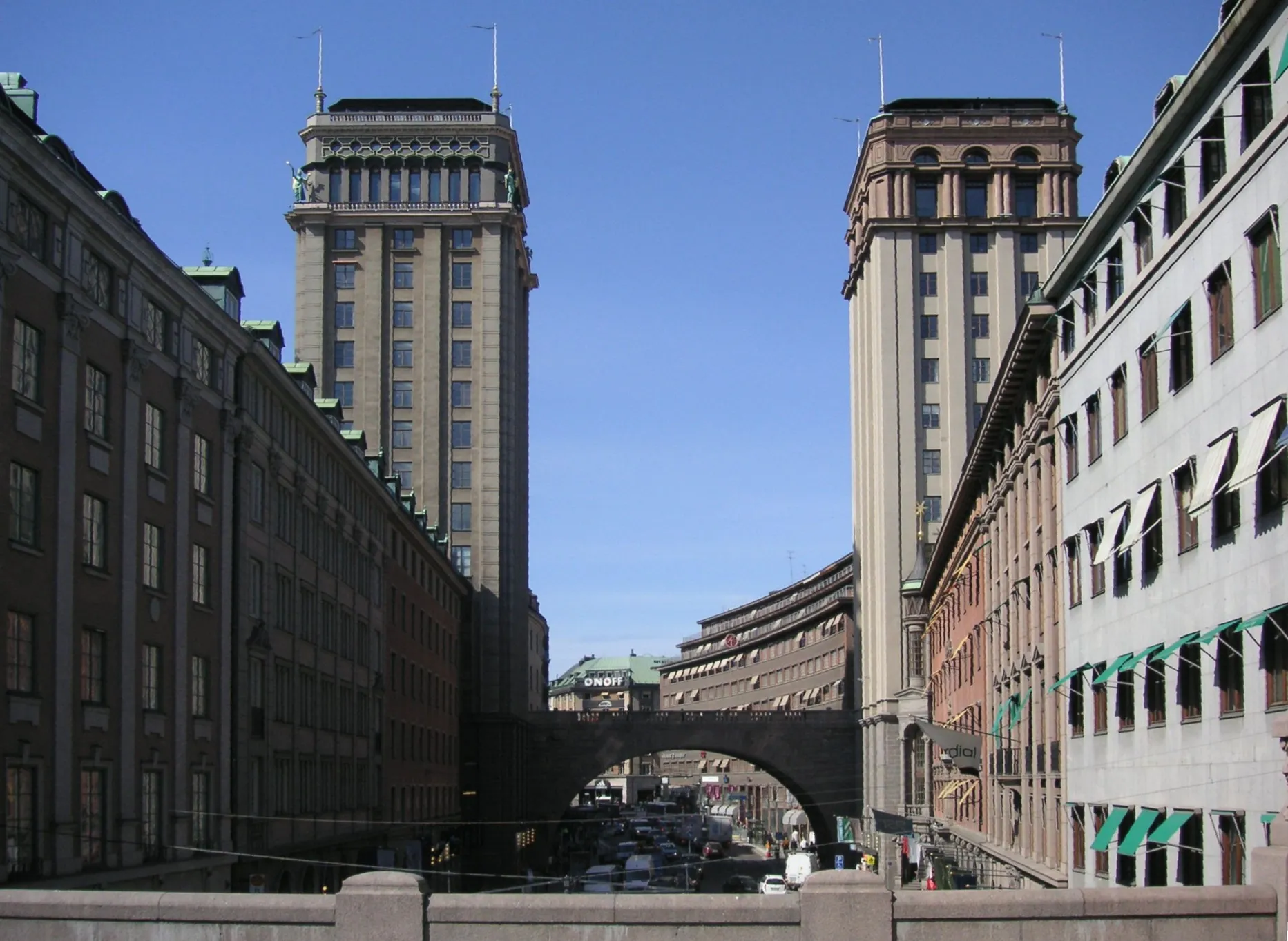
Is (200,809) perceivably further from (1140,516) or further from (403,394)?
(403,394)

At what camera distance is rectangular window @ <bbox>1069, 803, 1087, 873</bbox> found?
161 feet

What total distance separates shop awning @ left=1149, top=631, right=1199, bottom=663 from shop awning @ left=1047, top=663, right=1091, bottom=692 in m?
8.39

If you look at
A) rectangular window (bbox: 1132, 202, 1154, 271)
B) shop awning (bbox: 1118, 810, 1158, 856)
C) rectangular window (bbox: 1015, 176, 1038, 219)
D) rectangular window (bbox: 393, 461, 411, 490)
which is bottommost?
shop awning (bbox: 1118, 810, 1158, 856)

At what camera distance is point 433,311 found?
398ft

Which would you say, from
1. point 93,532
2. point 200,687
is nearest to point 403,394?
point 200,687

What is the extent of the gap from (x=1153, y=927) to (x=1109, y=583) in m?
22.3

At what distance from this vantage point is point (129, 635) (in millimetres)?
45531

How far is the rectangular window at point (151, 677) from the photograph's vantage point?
1849 inches

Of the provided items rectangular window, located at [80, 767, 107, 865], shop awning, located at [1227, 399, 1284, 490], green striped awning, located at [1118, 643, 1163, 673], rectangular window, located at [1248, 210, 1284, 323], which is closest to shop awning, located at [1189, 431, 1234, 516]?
shop awning, located at [1227, 399, 1284, 490]

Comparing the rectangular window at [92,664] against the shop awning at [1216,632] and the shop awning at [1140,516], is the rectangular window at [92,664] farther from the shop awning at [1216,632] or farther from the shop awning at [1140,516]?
the shop awning at [1216,632]

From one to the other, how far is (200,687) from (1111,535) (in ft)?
84.5

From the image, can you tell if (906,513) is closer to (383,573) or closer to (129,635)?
(383,573)

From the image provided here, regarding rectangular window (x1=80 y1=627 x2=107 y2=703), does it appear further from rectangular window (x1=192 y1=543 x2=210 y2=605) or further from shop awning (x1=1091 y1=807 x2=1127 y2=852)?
shop awning (x1=1091 y1=807 x2=1127 y2=852)

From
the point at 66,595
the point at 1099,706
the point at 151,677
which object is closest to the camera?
the point at 66,595
